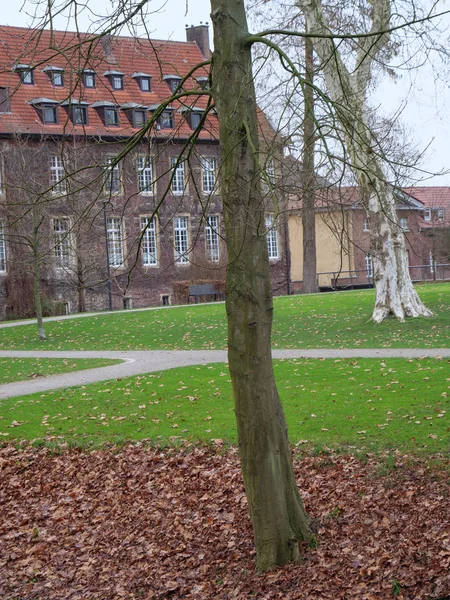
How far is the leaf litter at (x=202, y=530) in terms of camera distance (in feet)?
22.2

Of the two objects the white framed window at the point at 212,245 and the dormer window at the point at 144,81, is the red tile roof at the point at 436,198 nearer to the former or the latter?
the white framed window at the point at 212,245

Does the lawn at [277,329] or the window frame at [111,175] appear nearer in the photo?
the window frame at [111,175]

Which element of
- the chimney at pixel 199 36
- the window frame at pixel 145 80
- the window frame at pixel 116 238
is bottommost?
the window frame at pixel 116 238

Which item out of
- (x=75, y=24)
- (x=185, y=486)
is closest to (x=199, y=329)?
(x=185, y=486)

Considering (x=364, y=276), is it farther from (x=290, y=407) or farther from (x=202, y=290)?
(x=290, y=407)

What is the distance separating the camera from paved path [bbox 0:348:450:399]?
1658 centimetres

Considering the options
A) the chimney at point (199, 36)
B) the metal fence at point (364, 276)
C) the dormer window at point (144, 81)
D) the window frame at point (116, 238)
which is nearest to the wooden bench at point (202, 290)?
the window frame at point (116, 238)

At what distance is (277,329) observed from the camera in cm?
2489

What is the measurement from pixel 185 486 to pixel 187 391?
4.96m

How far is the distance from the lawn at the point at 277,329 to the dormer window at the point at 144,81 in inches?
710

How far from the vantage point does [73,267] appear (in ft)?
141

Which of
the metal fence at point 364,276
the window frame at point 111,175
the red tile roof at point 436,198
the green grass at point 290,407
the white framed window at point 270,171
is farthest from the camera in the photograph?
the red tile roof at point 436,198

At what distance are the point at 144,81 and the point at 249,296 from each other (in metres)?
43.8

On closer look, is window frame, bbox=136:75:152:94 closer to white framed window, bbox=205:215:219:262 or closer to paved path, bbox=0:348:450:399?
white framed window, bbox=205:215:219:262
